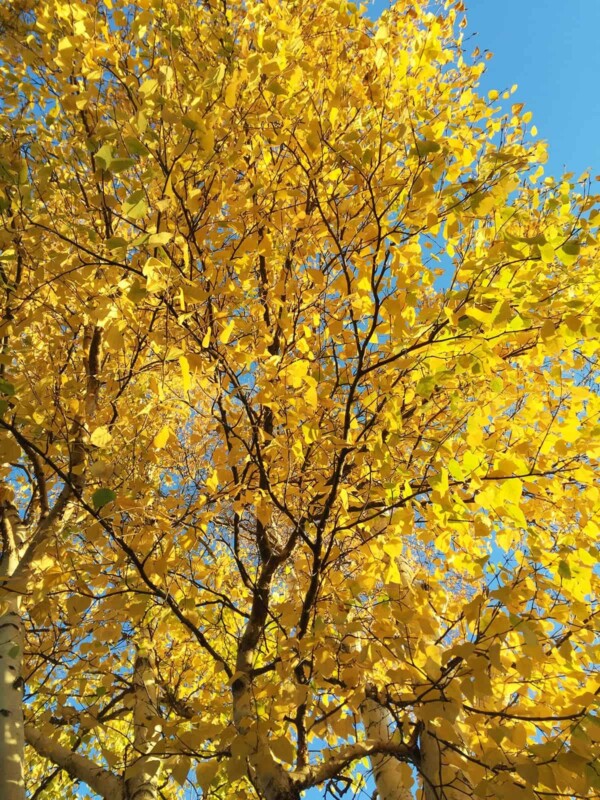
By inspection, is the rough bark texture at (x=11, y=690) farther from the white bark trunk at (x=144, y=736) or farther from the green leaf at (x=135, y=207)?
the green leaf at (x=135, y=207)

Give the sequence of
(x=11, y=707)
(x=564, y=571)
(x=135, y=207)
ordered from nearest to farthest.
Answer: (x=135, y=207), (x=564, y=571), (x=11, y=707)

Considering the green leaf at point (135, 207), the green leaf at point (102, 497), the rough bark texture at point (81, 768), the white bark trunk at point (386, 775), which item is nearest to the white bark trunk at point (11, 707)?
the rough bark texture at point (81, 768)

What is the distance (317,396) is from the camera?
6.92 feet

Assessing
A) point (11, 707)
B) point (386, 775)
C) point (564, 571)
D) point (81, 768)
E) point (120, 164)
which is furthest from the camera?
point (386, 775)

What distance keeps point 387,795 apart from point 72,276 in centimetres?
A: 340

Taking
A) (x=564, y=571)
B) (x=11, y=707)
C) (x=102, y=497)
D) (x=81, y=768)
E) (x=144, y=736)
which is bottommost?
(x=81, y=768)

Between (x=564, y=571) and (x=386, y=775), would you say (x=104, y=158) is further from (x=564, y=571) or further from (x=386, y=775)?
(x=386, y=775)

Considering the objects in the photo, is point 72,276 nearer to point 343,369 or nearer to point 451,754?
point 343,369

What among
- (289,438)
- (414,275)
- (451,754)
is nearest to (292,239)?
(414,275)

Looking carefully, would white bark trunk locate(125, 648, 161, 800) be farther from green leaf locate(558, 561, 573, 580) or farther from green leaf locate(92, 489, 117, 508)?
green leaf locate(558, 561, 573, 580)

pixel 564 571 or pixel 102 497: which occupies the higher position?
pixel 102 497

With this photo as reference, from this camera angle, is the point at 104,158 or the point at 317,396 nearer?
the point at 104,158

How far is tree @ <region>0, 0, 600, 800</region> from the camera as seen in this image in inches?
61.7

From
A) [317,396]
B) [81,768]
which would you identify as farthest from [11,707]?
[317,396]
